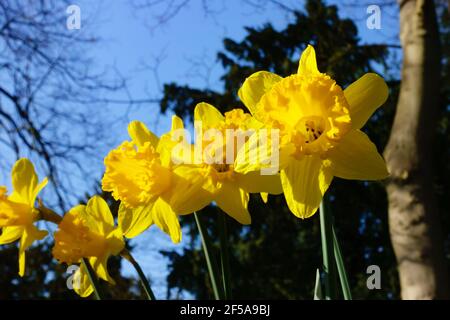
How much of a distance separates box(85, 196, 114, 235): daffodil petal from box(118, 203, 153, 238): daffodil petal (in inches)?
3.1

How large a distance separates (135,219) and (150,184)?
7 centimetres

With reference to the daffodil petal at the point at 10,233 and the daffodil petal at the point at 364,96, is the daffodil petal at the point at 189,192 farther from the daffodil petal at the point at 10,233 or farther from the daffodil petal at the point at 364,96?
the daffodil petal at the point at 10,233

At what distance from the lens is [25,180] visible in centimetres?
64

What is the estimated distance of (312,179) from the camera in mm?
453

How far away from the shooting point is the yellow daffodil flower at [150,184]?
1.57ft

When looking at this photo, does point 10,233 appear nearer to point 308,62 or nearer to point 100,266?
point 100,266

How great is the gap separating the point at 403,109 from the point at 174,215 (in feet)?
7.06

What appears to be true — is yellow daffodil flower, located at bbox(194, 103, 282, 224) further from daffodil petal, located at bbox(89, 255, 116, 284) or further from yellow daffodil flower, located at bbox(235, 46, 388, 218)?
daffodil petal, located at bbox(89, 255, 116, 284)

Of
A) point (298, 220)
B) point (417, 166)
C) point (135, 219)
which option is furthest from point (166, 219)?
point (298, 220)

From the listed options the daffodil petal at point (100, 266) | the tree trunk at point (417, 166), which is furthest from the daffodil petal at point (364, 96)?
the tree trunk at point (417, 166)

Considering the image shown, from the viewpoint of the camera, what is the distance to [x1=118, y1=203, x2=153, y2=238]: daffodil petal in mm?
525

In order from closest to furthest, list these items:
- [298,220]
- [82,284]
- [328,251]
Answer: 1. [328,251]
2. [82,284]
3. [298,220]

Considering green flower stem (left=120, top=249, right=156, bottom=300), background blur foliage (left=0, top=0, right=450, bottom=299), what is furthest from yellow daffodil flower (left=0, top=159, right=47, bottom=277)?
background blur foliage (left=0, top=0, right=450, bottom=299)
